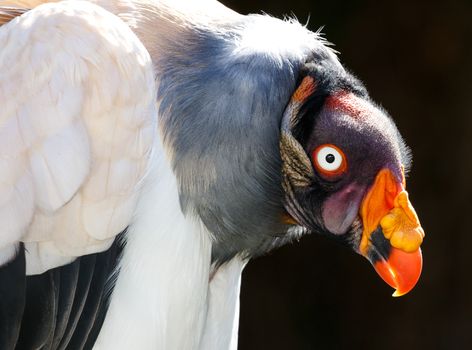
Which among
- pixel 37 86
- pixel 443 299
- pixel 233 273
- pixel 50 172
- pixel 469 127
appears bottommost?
pixel 443 299

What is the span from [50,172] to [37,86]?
0.63 feet

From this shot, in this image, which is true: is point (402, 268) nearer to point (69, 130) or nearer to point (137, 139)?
point (137, 139)

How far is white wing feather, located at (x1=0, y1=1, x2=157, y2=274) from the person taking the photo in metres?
A: 2.26

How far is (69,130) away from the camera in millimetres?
2275

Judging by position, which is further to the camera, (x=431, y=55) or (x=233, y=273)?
(x=431, y=55)

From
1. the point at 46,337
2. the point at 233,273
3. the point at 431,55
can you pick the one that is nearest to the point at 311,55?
the point at 233,273

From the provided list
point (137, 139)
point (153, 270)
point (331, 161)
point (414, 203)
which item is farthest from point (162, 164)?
point (414, 203)

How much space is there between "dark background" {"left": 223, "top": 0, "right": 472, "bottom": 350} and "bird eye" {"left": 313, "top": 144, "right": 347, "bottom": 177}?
3770 mm

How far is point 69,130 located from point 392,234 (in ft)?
2.56

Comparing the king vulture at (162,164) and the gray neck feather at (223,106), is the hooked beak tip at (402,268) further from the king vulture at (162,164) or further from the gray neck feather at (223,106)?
the gray neck feather at (223,106)

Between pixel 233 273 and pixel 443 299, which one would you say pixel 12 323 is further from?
pixel 443 299

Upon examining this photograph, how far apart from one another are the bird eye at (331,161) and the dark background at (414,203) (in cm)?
377

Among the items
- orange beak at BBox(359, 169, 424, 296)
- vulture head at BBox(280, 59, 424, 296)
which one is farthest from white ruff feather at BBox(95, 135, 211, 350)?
orange beak at BBox(359, 169, 424, 296)

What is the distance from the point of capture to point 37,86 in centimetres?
227
